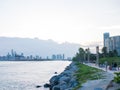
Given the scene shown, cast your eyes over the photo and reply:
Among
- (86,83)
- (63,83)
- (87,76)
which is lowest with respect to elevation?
(63,83)

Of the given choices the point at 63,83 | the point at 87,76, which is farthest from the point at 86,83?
the point at 87,76

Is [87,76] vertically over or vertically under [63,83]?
over

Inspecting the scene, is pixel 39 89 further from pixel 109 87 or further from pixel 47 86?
pixel 109 87

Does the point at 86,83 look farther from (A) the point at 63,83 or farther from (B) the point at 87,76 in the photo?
(B) the point at 87,76

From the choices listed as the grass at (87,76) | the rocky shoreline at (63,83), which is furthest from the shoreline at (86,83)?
the grass at (87,76)

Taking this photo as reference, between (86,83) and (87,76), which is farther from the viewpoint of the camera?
(87,76)

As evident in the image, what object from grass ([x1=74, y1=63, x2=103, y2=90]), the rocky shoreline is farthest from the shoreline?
grass ([x1=74, y1=63, x2=103, y2=90])

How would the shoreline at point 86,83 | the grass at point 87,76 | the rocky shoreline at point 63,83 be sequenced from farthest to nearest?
the grass at point 87,76 → the rocky shoreline at point 63,83 → the shoreline at point 86,83

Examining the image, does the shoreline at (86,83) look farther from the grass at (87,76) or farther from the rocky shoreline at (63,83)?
the grass at (87,76)

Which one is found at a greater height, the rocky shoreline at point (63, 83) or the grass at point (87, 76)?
the grass at point (87, 76)

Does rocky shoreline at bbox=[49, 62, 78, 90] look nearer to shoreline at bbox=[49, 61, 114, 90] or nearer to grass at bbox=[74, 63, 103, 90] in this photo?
shoreline at bbox=[49, 61, 114, 90]

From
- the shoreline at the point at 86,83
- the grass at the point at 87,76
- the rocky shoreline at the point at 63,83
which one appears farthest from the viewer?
the grass at the point at 87,76

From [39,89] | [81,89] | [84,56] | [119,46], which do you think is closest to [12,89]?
[39,89]

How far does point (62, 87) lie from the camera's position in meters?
39.6
